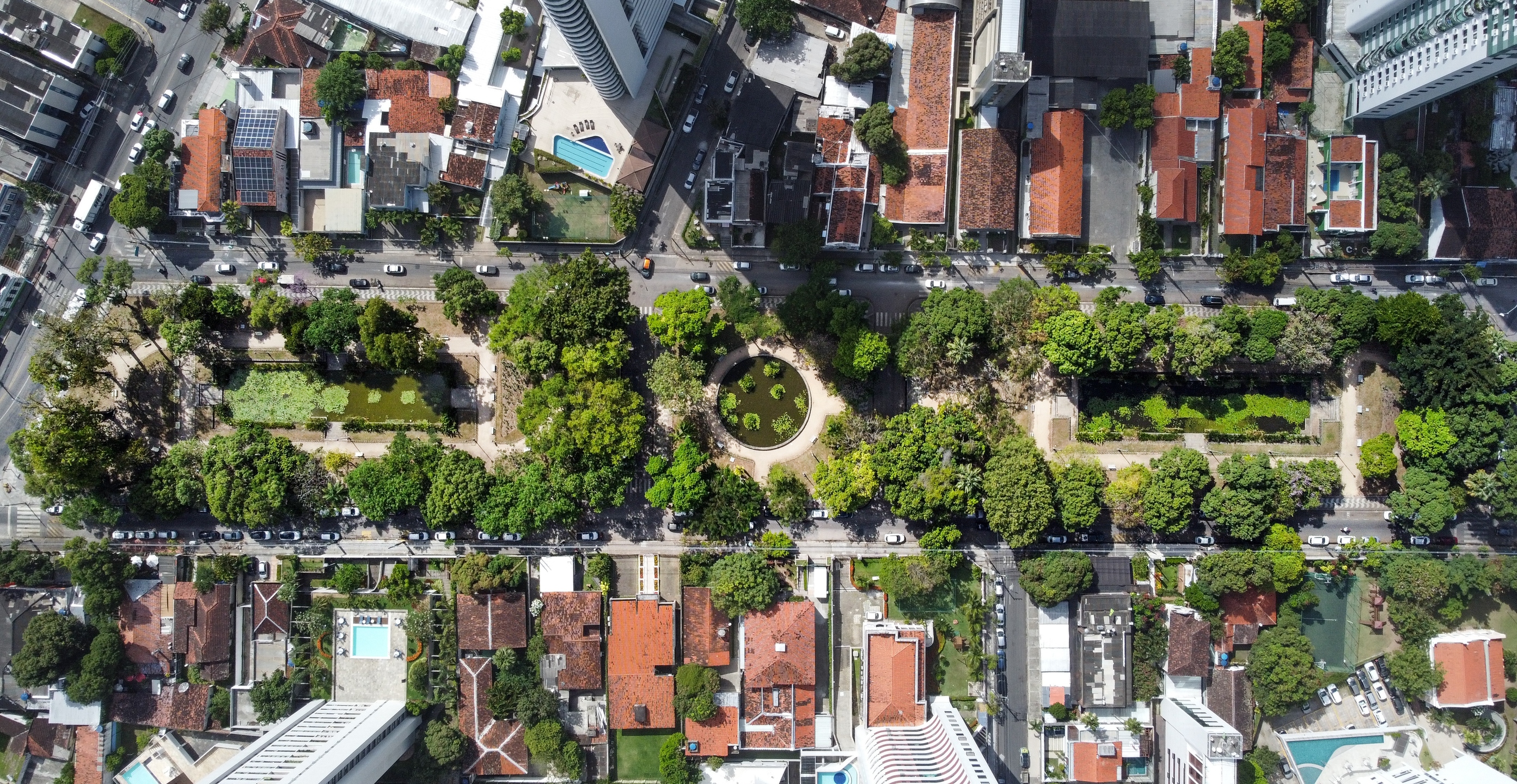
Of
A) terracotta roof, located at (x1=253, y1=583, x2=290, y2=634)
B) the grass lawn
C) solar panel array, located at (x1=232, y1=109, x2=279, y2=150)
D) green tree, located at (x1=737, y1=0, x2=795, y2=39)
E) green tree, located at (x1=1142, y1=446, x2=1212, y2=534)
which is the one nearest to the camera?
green tree, located at (x1=1142, y1=446, x2=1212, y2=534)

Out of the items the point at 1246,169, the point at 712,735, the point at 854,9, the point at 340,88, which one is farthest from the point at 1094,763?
the point at 340,88

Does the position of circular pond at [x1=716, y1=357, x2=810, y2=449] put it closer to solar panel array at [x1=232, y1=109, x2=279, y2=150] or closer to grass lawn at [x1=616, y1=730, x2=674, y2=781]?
grass lawn at [x1=616, y1=730, x2=674, y2=781]

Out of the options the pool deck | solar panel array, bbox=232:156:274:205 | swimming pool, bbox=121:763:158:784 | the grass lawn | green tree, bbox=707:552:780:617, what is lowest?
swimming pool, bbox=121:763:158:784

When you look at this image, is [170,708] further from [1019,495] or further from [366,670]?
[1019,495]

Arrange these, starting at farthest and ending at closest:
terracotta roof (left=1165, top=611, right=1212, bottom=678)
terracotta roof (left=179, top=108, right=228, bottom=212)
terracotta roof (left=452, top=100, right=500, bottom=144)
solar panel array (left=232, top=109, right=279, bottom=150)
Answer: terracotta roof (left=452, top=100, right=500, bottom=144), terracotta roof (left=179, top=108, right=228, bottom=212), solar panel array (left=232, top=109, right=279, bottom=150), terracotta roof (left=1165, top=611, right=1212, bottom=678)

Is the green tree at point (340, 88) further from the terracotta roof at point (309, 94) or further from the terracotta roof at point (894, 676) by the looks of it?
the terracotta roof at point (894, 676)

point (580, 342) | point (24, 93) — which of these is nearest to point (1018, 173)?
point (580, 342)

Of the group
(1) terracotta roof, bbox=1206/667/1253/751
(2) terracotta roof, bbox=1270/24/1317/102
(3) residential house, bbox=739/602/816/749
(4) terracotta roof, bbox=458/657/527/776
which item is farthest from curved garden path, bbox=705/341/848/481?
(2) terracotta roof, bbox=1270/24/1317/102
